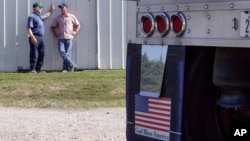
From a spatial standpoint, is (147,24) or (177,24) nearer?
(177,24)

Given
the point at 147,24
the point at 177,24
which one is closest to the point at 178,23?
the point at 177,24

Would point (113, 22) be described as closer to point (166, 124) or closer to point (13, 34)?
point (13, 34)

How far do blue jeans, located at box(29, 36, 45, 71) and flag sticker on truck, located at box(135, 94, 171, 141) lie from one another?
12665mm

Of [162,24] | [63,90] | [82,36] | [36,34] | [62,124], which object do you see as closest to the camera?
[162,24]

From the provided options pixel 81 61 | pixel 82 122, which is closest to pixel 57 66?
pixel 81 61

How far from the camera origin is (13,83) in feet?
51.6

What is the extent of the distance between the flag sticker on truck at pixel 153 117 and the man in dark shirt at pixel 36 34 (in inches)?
491

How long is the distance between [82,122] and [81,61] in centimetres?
747

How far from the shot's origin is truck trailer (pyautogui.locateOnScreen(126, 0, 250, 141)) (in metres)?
4.79

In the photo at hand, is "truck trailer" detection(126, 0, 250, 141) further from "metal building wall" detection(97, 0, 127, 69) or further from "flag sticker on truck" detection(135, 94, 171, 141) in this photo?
"metal building wall" detection(97, 0, 127, 69)

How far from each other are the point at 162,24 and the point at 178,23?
18cm

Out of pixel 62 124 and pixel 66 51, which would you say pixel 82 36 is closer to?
pixel 66 51

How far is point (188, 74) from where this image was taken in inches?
197

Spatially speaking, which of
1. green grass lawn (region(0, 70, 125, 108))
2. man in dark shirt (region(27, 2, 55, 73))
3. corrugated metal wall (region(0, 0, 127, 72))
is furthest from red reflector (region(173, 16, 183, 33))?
corrugated metal wall (region(0, 0, 127, 72))
